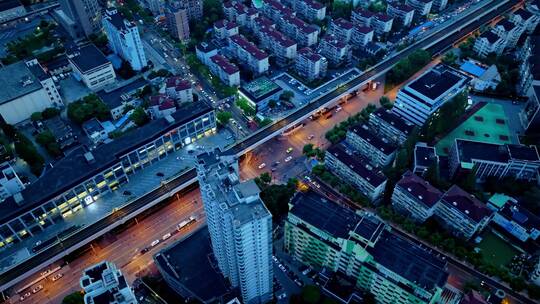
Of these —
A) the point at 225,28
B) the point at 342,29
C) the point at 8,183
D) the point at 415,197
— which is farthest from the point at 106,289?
the point at 342,29

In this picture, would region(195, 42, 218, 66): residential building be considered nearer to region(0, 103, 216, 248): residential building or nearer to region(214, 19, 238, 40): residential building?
region(214, 19, 238, 40): residential building

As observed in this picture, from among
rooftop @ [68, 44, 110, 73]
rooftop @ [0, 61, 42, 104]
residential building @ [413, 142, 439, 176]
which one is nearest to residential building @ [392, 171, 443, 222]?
residential building @ [413, 142, 439, 176]

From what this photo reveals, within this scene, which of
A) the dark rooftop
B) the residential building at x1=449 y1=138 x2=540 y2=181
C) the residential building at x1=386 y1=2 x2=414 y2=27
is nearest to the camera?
the dark rooftop

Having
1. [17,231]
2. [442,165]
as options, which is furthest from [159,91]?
[442,165]

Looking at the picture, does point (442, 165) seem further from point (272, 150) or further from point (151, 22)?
point (151, 22)

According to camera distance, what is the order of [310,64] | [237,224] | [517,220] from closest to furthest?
[237,224], [517,220], [310,64]

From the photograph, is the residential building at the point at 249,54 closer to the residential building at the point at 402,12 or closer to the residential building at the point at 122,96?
the residential building at the point at 122,96

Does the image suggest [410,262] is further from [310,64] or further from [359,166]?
[310,64]
